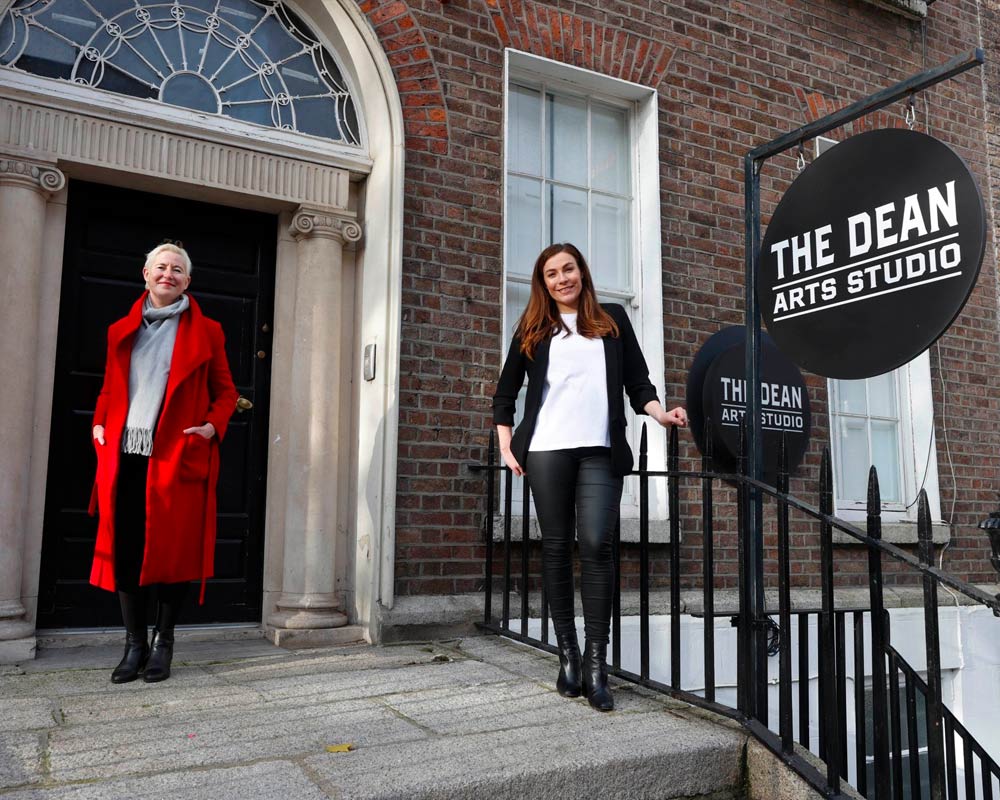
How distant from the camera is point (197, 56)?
188 inches

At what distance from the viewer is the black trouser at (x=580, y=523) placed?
3.24 meters

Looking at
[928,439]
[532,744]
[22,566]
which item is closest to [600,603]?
[532,744]

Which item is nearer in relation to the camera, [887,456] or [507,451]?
[507,451]

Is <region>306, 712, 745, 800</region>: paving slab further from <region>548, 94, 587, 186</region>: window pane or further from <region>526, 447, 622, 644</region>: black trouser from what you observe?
<region>548, 94, 587, 186</region>: window pane

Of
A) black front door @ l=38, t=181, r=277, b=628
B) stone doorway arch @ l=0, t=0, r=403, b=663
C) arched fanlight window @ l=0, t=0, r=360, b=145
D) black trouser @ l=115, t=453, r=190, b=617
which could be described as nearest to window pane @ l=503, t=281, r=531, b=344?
stone doorway arch @ l=0, t=0, r=403, b=663

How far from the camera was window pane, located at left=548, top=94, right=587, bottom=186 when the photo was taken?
5.78m

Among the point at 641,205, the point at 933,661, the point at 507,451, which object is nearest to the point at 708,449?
the point at 507,451

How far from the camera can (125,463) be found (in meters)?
3.44

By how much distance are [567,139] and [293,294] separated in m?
2.14

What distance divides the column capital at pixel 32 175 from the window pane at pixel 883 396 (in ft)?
18.5

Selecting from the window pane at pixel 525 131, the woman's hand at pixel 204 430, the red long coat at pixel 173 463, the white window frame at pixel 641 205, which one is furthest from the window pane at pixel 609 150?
the woman's hand at pixel 204 430

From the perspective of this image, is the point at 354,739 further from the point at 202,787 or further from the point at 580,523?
the point at 580,523

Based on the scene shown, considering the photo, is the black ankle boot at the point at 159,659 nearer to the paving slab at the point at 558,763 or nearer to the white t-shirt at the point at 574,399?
the paving slab at the point at 558,763

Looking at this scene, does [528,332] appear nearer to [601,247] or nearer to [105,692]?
[105,692]
